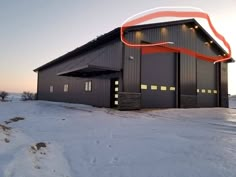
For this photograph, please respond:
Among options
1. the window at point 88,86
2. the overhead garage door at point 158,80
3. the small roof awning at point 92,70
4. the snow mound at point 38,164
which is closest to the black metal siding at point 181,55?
the overhead garage door at point 158,80

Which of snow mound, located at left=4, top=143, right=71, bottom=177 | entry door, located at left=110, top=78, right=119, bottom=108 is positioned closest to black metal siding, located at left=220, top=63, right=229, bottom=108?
entry door, located at left=110, top=78, right=119, bottom=108

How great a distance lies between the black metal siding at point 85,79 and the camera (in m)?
12.9

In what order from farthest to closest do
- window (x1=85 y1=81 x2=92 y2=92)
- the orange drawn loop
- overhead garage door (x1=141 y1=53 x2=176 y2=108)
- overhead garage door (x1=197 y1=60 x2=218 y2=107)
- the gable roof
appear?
1. overhead garage door (x1=197 y1=60 x2=218 y2=107)
2. window (x1=85 y1=81 x2=92 y2=92)
3. overhead garage door (x1=141 y1=53 x2=176 y2=108)
4. the gable roof
5. the orange drawn loop

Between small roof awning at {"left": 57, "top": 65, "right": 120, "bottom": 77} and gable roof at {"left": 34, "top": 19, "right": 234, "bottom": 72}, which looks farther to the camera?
gable roof at {"left": 34, "top": 19, "right": 234, "bottom": 72}

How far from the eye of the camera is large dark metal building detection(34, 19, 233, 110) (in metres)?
12.2

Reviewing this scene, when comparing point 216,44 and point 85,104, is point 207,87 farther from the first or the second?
point 85,104

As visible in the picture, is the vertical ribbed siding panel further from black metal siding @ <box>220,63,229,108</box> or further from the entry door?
black metal siding @ <box>220,63,229,108</box>

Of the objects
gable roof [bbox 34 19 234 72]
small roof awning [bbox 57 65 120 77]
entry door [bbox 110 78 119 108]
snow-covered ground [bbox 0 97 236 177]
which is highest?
gable roof [bbox 34 19 234 72]

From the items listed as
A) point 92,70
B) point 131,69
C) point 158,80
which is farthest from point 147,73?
point 92,70

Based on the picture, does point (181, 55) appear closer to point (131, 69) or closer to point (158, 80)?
Answer: point (158, 80)

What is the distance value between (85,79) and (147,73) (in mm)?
5182

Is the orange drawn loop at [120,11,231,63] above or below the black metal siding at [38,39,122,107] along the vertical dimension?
above

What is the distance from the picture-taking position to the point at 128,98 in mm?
11953

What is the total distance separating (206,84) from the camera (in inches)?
691
